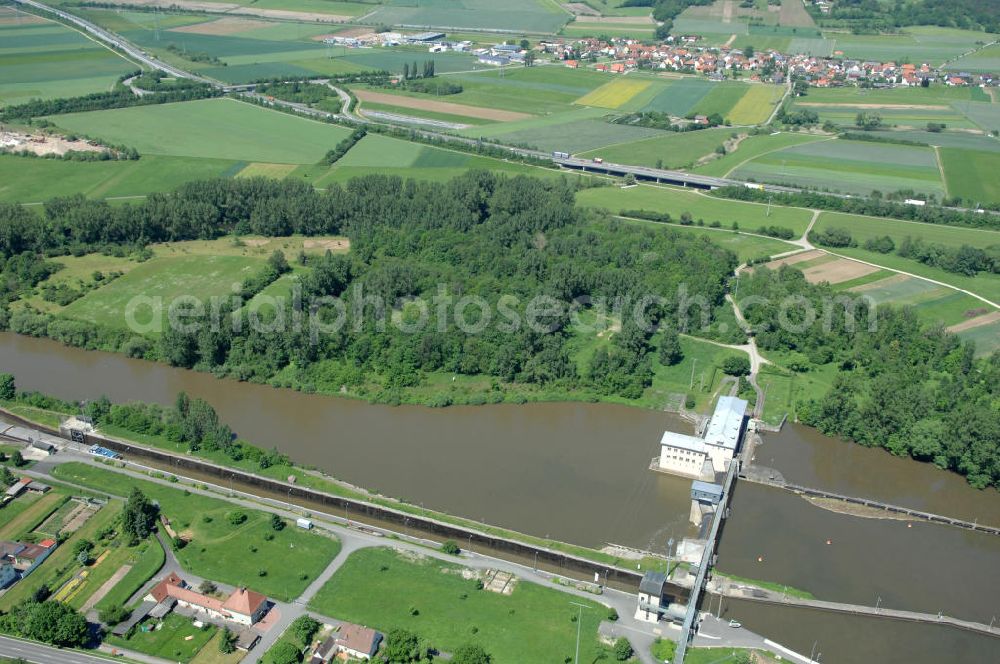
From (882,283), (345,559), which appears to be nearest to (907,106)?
(882,283)

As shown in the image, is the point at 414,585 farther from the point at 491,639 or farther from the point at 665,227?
the point at 665,227

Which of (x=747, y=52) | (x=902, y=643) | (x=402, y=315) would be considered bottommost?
(x=902, y=643)

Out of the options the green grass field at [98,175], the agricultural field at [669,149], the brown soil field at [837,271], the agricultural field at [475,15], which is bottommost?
the brown soil field at [837,271]

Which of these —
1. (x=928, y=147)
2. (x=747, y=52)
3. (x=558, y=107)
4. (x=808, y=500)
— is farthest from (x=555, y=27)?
(x=808, y=500)

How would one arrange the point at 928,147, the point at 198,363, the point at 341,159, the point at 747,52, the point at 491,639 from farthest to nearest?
the point at 747,52 < the point at 928,147 < the point at 341,159 < the point at 198,363 < the point at 491,639

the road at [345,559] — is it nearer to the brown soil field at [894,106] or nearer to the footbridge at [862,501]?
the footbridge at [862,501]

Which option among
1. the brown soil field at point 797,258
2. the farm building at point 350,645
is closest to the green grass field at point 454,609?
the farm building at point 350,645
